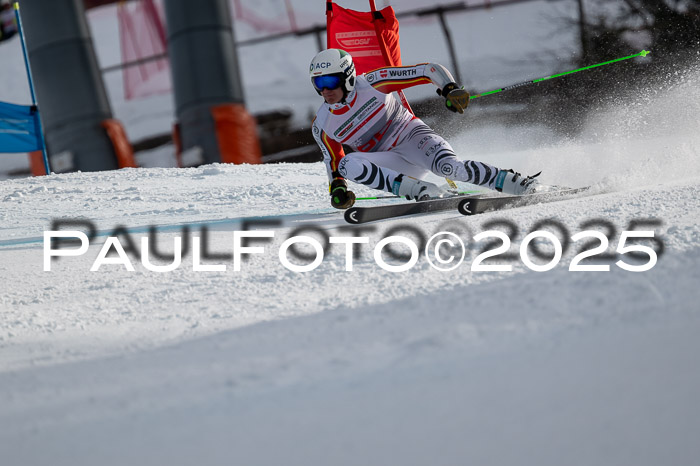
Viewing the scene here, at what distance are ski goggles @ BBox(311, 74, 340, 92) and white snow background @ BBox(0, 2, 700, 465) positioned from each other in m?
1.10

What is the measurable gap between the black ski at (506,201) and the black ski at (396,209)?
0.06 metres

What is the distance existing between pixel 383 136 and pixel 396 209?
0.70 m

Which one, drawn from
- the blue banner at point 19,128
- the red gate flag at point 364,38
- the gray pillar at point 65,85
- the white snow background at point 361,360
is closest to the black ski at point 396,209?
the white snow background at point 361,360

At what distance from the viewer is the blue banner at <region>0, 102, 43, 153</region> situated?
6.41 meters

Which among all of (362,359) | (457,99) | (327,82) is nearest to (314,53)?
(327,82)

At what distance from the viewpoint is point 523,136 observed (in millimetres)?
9203

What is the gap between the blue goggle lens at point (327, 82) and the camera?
12.8 ft

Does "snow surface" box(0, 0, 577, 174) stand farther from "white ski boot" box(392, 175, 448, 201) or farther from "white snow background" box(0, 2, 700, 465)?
"white snow background" box(0, 2, 700, 465)

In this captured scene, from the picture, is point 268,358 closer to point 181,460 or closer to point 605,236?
point 181,460

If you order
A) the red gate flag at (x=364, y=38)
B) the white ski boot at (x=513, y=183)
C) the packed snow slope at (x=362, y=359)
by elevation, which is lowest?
the packed snow slope at (x=362, y=359)

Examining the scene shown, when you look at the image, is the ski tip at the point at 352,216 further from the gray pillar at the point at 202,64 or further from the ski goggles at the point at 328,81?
the gray pillar at the point at 202,64

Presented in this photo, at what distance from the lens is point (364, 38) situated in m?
4.91

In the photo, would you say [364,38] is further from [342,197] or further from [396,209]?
[396,209]

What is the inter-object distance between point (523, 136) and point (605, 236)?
22.3ft
